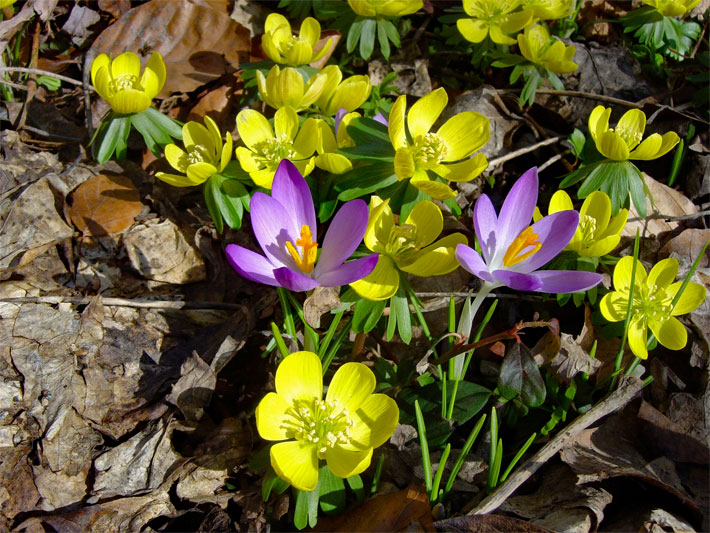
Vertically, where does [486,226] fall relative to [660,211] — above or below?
above

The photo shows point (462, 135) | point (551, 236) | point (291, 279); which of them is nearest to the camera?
point (291, 279)

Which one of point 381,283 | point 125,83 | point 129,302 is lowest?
point 129,302

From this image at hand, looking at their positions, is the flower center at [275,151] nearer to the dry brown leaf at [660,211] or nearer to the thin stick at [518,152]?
the thin stick at [518,152]

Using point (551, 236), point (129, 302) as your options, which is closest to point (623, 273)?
point (551, 236)

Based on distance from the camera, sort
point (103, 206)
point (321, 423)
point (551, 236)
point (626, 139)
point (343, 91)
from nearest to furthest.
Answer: point (321, 423) → point (551, 236) → point (343, 91) → point (626, 139) → point (103, 206)

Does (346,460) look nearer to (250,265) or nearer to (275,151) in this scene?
(250,265)

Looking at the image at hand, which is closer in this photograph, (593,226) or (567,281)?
(567,281)

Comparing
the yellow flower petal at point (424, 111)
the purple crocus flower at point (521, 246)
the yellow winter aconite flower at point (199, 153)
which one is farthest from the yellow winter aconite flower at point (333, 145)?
the purple crocus flower at point (521, 246)

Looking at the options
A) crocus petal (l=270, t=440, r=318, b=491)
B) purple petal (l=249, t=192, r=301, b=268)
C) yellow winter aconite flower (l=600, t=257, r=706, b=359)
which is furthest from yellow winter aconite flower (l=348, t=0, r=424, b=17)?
crocus petal (l=270, t=440, r=318, b=491)
